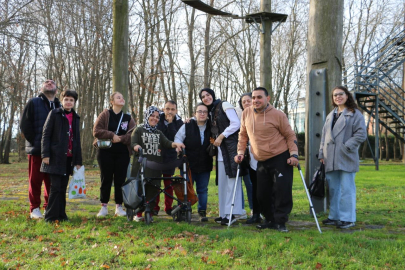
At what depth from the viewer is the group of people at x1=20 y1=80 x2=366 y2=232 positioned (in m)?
5.59

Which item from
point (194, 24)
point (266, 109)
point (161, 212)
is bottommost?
point (161, 212)

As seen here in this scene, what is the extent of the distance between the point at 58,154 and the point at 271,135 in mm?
3262

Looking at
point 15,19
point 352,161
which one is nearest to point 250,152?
point 352,161

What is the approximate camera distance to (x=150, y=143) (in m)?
6.45

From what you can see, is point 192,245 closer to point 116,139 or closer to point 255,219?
point 255,219

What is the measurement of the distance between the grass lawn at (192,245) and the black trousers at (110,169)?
0.42 metres

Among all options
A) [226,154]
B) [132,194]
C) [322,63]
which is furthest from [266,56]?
[132,194]

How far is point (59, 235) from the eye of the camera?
524cm

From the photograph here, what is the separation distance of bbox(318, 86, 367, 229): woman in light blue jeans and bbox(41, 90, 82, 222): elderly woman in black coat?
13.2ft

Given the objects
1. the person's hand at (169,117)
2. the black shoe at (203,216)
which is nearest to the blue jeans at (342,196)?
the black shoe at (203,216)

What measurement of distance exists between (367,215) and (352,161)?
153 cm

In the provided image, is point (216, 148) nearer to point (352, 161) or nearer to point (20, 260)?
point (352, 161)

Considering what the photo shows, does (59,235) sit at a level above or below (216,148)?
below

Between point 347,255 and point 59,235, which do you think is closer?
point 347,255
